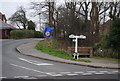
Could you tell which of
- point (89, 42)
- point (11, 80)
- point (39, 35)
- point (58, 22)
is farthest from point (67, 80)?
point (39, 35)

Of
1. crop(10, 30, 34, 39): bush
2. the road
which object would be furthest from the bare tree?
the road

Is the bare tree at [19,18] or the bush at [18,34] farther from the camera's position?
the bare tree at [19,18]

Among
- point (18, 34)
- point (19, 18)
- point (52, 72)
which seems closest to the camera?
point (52, 72)

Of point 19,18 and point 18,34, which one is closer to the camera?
point 18,34

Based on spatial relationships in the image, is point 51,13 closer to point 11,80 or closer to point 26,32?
point 26,32

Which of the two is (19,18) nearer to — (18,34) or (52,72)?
(18,34)

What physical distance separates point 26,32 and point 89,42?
72.0ft

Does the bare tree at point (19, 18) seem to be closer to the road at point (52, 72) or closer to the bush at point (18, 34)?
the bush at point (18, 34)

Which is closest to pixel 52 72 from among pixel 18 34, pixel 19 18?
pixel 18 34

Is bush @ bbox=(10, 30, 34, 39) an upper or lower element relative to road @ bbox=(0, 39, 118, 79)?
upper

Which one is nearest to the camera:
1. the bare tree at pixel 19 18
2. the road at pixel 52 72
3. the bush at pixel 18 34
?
the road at pixel 52 72

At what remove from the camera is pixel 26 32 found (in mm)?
44562

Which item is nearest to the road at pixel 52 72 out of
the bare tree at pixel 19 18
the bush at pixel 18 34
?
the bush at pixel 18 34

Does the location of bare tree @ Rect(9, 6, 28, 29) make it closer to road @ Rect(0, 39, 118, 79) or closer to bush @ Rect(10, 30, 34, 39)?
bush @ Rect(10, 30, 34, 39)
